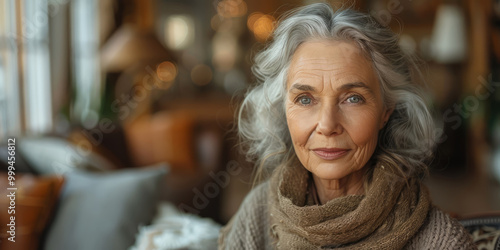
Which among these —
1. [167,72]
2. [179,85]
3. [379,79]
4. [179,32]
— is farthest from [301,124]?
[179,32]

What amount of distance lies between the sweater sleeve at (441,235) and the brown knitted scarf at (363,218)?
0.03m

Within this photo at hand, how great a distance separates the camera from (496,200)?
182 inches

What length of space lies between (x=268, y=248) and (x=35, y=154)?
188 centimetres

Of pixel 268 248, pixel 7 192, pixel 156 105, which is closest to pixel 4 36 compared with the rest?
pixel 7 192

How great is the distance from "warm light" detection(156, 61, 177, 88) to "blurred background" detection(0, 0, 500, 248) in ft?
0.10

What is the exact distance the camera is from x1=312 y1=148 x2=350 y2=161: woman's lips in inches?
44.6

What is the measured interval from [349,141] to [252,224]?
0.35 metres

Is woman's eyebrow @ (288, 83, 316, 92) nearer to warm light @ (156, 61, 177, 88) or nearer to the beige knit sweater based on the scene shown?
the beige knit sweater

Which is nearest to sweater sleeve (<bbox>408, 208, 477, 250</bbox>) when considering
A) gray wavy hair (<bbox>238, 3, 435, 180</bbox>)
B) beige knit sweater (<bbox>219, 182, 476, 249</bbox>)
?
beige knit sweater (<bbox>219, 182, 476, 249</bbox>)

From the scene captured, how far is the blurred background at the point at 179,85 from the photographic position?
329 centimetres

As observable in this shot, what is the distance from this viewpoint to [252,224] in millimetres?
1308

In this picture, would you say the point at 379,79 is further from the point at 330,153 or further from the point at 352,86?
the point at 330,153

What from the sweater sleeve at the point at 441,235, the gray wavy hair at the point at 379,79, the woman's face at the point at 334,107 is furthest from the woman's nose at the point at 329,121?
the sweater sleeve at the point at 441,235

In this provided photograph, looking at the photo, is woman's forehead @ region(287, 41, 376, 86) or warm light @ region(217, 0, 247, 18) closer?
woman's forehead @ region(287, 41, 376, 86)
